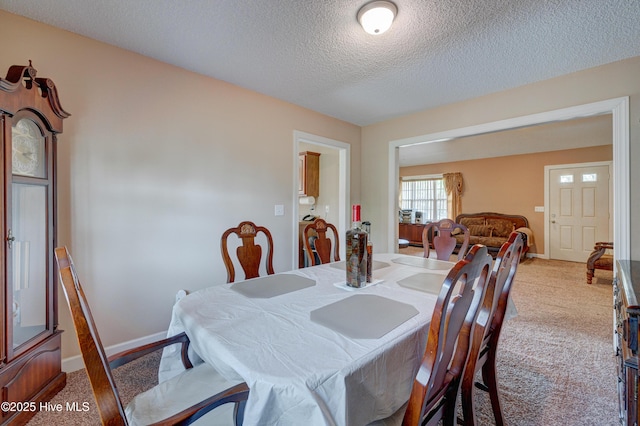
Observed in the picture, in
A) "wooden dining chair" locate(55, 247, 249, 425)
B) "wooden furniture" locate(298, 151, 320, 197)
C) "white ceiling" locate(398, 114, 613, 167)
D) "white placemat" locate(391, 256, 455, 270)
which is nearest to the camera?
"wooden dining chair" locate(55, 247, 249, 425)

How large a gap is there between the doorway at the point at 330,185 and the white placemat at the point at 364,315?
208 centimetres

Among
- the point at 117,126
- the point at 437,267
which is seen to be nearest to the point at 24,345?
the point at 117,126

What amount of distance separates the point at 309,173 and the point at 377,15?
308 cm

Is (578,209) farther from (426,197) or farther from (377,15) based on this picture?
(377,15)

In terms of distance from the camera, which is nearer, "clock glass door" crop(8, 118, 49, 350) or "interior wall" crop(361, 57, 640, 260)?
"clock glass door" crop(8, 118, 49, 350)

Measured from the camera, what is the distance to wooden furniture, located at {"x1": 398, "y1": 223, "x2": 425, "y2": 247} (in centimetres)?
802

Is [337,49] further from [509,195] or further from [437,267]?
[509,195]

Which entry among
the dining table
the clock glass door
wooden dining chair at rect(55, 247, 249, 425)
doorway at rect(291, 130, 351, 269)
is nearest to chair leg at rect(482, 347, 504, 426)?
the dining table

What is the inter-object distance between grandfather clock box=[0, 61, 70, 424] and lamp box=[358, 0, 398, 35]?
1.97 meters

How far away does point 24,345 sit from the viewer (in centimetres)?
152

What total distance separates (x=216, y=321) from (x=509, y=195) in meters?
7.72

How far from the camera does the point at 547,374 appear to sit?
1989mm

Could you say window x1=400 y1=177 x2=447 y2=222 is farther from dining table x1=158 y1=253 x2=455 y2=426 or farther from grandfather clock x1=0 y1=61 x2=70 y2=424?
grandfather clock x1=0 y1=61 x2=70 y2=424

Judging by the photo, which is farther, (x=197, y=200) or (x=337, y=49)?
(x=197, y=200)
